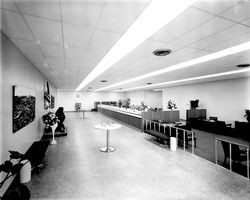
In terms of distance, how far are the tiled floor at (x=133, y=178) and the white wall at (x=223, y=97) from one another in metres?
5.88

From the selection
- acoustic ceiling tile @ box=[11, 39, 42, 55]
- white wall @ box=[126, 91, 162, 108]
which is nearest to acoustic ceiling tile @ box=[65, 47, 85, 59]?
acoustic ceiling tile @ box=[11, 39, 42, 55]

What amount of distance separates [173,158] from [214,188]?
135 centimetres

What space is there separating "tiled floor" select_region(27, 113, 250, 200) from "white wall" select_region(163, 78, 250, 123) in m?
5.88

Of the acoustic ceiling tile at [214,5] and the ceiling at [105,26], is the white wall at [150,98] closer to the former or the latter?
the ceiling at [105,26]

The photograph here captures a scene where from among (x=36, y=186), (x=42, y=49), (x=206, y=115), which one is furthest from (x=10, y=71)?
(x=206, y=115)

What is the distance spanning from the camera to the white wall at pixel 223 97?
A: 7.53m

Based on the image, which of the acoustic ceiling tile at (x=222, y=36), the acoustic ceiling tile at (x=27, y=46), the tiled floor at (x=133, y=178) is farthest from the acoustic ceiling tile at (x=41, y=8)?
the tiled floor at (x=133, y=178)

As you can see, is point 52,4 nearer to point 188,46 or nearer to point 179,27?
point 179,27

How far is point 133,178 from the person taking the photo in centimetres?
284

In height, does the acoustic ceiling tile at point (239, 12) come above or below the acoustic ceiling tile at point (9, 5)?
above

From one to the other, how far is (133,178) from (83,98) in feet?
56.4

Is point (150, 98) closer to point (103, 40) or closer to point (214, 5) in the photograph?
point (103, 40)

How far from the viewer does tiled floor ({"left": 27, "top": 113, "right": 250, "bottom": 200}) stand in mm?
2365

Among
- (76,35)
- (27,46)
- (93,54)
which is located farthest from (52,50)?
(76,35)
